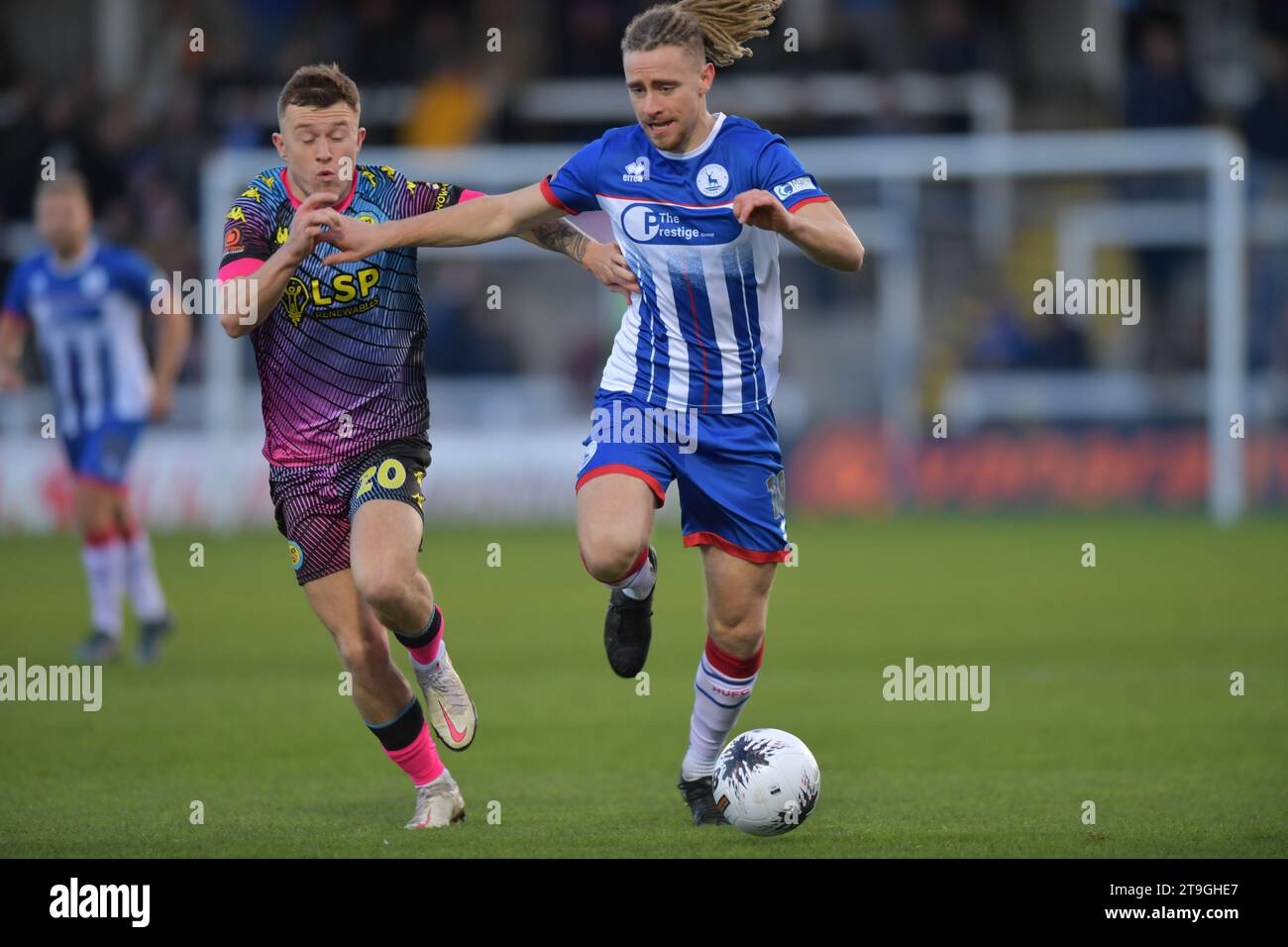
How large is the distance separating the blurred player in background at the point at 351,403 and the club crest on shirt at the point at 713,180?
0.40m

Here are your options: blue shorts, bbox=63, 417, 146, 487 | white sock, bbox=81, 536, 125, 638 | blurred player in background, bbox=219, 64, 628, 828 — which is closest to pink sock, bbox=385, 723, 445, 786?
blurred player in background, bbox=219, 64, 628, 828

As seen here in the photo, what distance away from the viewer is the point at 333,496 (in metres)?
6.39

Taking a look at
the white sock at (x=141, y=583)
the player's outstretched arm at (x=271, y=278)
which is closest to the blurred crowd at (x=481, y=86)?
the white sock at (x=141, y=583)

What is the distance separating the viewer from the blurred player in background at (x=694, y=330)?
6359 millimetres

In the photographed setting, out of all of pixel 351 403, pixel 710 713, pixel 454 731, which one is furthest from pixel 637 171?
pixel 454 731

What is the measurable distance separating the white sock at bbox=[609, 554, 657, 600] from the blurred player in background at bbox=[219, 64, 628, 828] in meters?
0.67

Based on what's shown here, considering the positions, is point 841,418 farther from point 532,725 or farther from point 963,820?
point 963,820

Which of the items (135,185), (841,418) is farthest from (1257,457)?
(135,185)

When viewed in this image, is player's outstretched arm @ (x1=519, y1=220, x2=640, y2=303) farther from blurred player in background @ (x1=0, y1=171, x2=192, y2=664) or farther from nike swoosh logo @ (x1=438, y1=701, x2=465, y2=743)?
blurred player in background @ (x1=0, y1=171, x2=192, y2=664)

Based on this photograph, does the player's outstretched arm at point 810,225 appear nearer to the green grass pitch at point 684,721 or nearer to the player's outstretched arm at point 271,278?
the player's outstretched arm at point 271,278

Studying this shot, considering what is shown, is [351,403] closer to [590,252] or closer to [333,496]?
[333,496]

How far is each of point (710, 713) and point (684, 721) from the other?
8.05ft

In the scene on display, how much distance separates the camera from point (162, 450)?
2011 centimetres
